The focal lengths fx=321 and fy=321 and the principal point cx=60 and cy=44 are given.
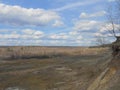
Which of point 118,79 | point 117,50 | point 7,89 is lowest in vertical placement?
point 7,89

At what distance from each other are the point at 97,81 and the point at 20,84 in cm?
1177

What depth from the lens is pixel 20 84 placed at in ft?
94.0

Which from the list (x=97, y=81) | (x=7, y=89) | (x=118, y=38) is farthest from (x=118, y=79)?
(x=7, y=89)

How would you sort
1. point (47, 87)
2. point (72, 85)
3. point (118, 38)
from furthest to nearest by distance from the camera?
point (47, 87)
point (72, 85)
point (118, 38)

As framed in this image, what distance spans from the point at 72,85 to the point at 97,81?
17.1ft

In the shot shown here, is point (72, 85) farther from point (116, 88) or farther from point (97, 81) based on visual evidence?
point (116, 88)

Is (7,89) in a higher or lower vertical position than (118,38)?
lower

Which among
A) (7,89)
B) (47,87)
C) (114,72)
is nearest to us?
(114,72)

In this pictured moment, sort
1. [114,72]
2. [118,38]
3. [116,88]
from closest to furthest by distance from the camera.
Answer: [116,88] < [114,72] < [118,38]

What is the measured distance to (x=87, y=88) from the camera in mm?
19312

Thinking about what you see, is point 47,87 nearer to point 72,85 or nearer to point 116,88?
point 72,85

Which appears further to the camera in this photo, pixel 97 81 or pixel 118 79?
pixel 97 81

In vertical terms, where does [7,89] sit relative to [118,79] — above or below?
below

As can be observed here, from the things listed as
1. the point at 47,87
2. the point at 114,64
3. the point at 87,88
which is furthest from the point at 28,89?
the point at 114,64
